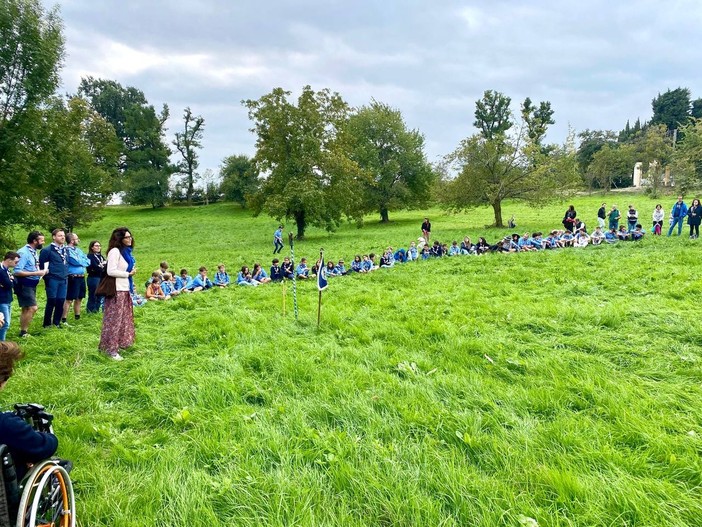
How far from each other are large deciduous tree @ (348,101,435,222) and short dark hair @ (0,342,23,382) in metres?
31.9

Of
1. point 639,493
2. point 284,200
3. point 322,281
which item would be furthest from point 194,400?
point 284,200

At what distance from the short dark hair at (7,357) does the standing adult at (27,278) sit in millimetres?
5057

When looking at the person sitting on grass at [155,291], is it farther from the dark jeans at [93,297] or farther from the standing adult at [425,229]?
the standing adult at [425,229]

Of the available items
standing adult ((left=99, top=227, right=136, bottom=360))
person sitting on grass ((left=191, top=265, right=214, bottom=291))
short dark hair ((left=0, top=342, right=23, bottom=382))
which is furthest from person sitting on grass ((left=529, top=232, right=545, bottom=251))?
short dark hair ((left=0, top=342, right=23, bottom=382))

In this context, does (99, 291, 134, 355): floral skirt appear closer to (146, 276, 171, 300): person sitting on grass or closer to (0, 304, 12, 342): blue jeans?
(0, 304, 12, 342): blue jeans

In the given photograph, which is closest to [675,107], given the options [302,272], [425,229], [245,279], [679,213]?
[679,213]

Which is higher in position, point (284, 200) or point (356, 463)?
point (284, 200)

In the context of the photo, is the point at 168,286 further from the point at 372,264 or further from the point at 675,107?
the point at 675,107

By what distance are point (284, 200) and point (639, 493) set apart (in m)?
22.7

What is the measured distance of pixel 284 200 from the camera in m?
23.7

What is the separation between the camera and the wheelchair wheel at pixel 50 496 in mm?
2196

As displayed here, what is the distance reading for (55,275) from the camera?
23.1 ft

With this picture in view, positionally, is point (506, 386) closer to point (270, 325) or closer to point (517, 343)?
point (517, 343)

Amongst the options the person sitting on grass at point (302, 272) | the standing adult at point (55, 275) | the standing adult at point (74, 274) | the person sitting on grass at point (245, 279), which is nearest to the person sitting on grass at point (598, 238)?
the person sitting on grass at point (302, 272)
